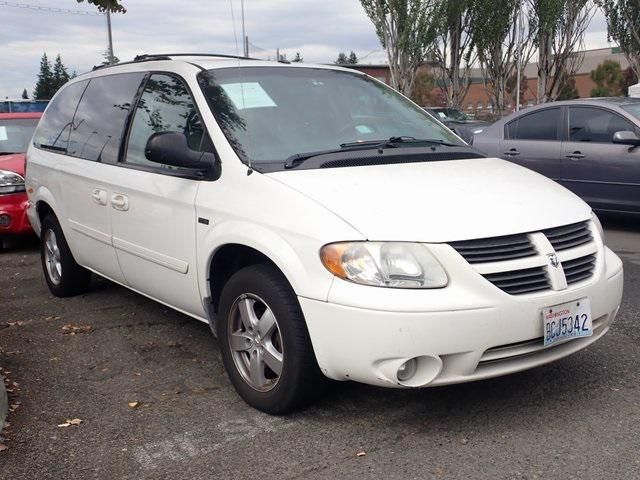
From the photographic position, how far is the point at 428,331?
9.89 feet

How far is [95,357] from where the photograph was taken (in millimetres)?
4590

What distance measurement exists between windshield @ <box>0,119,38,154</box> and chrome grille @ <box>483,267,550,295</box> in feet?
24.0

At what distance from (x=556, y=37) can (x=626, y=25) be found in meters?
2.87

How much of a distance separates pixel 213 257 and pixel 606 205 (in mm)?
5713

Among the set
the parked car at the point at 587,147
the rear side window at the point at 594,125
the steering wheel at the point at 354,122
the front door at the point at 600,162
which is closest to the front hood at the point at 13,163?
the steering wheel at the point at 354,122

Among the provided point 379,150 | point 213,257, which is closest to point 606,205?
point 379,150

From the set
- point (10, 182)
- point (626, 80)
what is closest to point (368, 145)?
point (10, 182)

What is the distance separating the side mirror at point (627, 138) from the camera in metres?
7.87

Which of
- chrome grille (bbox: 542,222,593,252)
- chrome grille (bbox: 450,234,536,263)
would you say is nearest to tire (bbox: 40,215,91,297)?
chrome grille (bbox: 450,234,536,263)

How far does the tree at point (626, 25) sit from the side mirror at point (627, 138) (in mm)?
27107

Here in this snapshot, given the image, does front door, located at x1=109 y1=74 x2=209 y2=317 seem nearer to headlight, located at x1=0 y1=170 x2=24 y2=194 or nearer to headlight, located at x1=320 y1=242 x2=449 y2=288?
headlight, located at x1=320 y1=242 x2=449 y2=288

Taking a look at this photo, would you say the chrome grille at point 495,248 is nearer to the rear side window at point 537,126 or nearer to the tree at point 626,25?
the rear side window at point 537,126

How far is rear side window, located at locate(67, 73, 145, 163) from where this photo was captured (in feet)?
15.8

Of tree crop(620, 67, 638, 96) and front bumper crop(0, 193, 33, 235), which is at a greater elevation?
tree crop(620, 67, 638, 96)
